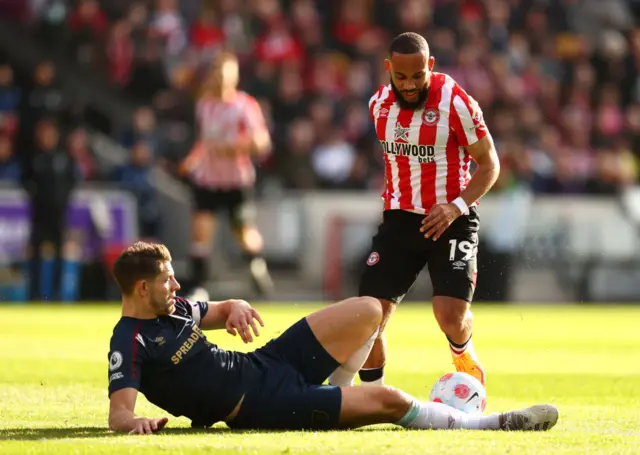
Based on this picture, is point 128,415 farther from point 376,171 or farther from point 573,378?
point 376,171

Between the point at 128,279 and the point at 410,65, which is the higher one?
the point at 410,65

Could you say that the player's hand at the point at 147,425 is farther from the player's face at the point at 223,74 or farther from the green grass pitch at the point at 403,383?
the player's face at the point at 223,74

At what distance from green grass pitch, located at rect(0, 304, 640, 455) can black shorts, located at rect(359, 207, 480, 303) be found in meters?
0.83

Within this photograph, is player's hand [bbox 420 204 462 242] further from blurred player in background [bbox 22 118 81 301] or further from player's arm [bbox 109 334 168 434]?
blurred player in background [bbox 22 118 81 301]

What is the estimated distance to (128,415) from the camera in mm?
5934

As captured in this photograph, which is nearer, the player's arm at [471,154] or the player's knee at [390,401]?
the player's knee at [390,401]

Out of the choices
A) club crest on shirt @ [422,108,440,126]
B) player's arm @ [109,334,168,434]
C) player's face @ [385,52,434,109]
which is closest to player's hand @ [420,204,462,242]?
club crest on shirt @ [422,108,440,126]

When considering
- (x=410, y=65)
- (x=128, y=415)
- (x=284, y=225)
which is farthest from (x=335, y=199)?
(x=128, y=415)

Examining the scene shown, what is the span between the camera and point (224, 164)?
1683 cm

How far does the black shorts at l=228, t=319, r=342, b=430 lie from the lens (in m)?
6.13

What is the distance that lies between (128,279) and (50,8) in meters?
17.3

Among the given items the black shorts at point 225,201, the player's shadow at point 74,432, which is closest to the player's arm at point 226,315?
the player's shadow at point 74,432

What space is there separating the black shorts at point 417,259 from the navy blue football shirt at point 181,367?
63.0 inches

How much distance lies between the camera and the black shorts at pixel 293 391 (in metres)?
6.13
